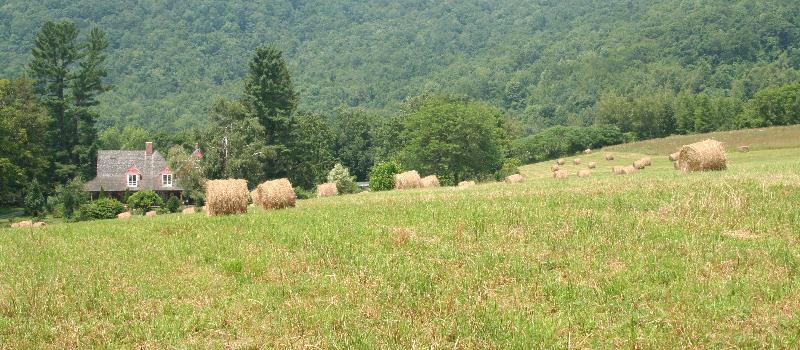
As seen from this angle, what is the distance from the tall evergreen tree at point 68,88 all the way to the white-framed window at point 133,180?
4.65 metres

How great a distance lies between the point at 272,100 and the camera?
83062 mm

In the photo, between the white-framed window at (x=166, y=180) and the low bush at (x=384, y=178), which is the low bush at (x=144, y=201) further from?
the low bush at (x=384, y=178)

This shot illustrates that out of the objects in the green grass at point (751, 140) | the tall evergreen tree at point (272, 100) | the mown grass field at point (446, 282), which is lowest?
the mown grass field at point (446, 282)

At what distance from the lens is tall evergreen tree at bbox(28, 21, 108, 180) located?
280ft

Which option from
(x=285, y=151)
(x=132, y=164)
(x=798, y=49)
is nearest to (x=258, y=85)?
(x=285, y=151)

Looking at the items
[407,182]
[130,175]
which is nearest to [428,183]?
[407,182]

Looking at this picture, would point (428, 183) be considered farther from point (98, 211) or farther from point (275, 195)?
point (98, 211)

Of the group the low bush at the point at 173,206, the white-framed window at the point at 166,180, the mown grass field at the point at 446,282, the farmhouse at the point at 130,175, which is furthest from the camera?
the white-framed window at the point at 166,180

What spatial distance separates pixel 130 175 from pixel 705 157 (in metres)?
78.2

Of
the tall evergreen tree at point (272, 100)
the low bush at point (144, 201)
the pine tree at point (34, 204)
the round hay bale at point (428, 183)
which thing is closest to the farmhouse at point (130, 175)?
the tall evergreen tree at point (272, 100)

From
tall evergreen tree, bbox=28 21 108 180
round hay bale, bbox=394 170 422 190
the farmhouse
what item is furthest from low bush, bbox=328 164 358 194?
tall evergreen tree, bbox=28 21 108 180

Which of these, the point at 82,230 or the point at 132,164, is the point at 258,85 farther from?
the point at 82,230

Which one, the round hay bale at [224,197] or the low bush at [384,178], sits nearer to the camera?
the round hay bale at [224,197]

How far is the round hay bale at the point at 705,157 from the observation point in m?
28.7
